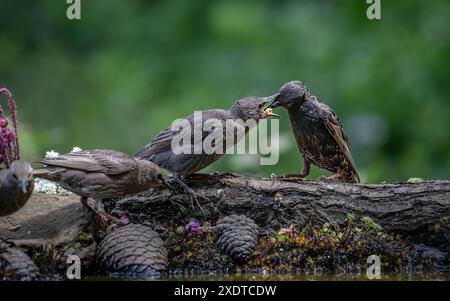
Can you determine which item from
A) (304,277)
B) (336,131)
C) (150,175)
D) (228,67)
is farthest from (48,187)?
(228,67)

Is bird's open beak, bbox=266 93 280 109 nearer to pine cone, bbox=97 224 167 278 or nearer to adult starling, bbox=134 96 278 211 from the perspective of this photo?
adult starling, bbox=134 96 278 211

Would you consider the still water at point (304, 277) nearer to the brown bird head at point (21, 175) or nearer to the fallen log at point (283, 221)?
the fallen log at point (283, 221)

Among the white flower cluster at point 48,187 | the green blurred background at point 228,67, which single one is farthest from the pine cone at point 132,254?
the green blurred background at point 228,67

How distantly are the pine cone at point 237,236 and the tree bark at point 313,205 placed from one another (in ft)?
0.61

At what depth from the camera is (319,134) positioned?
374 inches

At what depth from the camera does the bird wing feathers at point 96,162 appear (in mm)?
8039

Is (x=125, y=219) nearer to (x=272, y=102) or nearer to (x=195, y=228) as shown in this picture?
(x=195, y=228)

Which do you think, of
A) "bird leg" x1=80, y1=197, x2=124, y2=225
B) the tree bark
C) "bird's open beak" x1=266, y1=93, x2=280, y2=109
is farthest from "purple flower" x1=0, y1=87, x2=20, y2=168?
"bird's open beak" x1=266, y1=93, x2=280, y2=109

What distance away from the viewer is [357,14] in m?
15.6

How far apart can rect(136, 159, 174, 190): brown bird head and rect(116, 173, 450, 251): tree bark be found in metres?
0.21

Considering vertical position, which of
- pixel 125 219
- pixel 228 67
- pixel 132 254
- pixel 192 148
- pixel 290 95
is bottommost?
pixel 132 254

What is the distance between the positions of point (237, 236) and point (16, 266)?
1.69 meters
